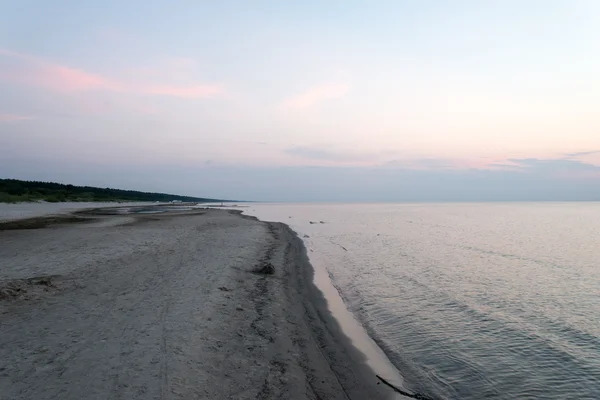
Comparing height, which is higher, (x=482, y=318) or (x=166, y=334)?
(x=166, y=334)

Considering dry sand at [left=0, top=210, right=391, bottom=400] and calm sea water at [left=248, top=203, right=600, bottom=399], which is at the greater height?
dry sand at [left=0, top=210, right=391, bottom=400]

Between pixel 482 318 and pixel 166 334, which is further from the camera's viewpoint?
pixel 482 318

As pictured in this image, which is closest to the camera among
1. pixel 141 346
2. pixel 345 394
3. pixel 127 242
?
pixel 345 394

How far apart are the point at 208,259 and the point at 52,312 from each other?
996cm

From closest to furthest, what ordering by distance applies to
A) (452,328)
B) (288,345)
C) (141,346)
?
1. (141,346)
2. (288,345)
3. (452,328)

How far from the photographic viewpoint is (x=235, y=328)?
1063cm

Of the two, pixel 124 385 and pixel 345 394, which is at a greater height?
pixel 124 385

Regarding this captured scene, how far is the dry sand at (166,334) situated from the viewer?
713 centimetres

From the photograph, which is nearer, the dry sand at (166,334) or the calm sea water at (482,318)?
the dry sand at (166,334)

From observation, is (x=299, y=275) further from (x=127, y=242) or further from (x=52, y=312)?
(x=127, y=242)

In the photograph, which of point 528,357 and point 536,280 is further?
point 536,280

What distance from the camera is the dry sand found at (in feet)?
23.4

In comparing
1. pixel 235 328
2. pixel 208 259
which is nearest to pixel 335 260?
pixel 208 259

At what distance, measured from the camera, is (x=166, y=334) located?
31.0 ft
